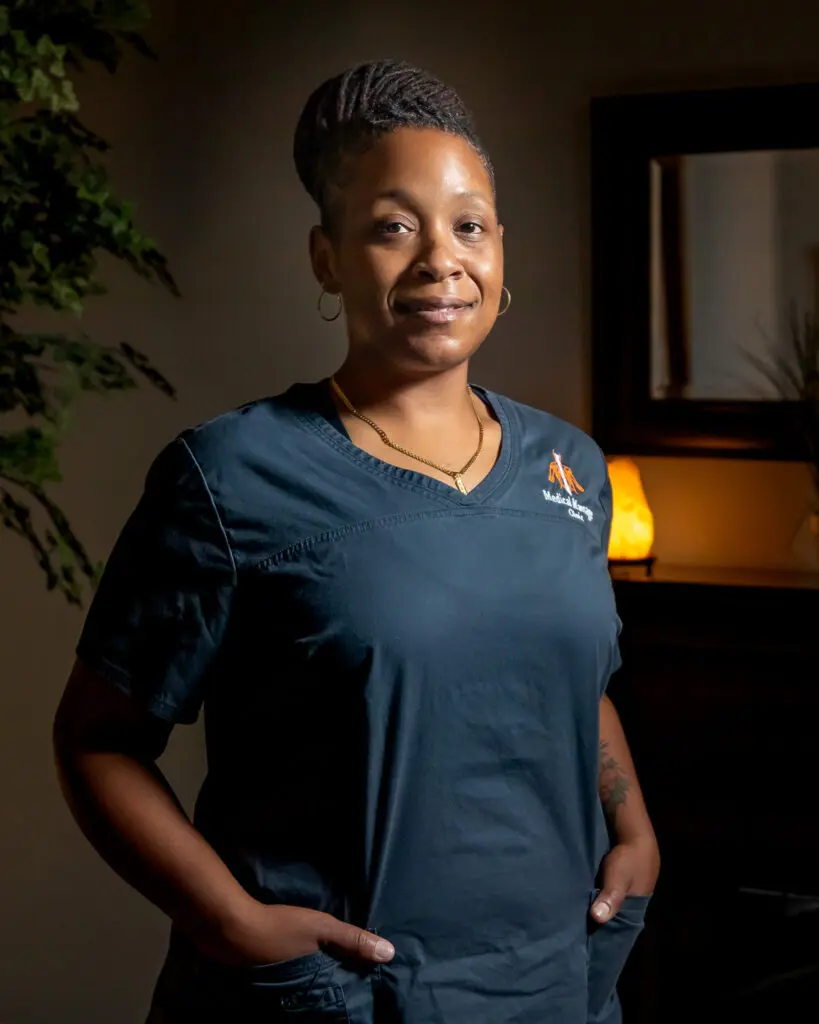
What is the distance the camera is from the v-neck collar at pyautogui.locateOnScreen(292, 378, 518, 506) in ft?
4.22

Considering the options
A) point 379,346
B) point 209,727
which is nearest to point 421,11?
point 379,346

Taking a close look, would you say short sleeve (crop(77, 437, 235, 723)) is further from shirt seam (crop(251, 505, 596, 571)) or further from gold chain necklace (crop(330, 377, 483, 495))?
gold chain necklace (crop(330, 377, 483, 495))

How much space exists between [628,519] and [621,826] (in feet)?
3.51

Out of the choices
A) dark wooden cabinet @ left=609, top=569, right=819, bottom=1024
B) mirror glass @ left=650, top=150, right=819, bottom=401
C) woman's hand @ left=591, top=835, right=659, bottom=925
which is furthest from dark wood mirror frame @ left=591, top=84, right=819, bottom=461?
woman's hand @ left=591, top=835, right=659, bottom=925

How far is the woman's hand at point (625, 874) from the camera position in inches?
53.8

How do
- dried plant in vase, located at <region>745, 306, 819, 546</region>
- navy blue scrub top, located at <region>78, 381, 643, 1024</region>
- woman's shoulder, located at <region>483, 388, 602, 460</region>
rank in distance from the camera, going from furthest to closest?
dried plant in vase, located at <region>745, 306, 819, 546</region> < woman's shoulder, located at <region>483, 388, 602, 460</region> < navy blue scrub top, located at <region>78, 381, 643, 1024</region>

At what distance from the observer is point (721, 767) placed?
235 cm

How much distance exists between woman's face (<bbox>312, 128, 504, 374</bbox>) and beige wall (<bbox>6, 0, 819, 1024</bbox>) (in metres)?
1.40

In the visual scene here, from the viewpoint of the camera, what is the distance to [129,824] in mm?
1279

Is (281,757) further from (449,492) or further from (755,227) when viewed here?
(755,227)

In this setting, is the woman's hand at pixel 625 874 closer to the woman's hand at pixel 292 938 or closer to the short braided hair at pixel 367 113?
the woman's hand at pixel 292 938

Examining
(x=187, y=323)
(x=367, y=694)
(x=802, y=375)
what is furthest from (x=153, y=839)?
(x=187, y=323)

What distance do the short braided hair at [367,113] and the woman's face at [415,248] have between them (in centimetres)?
1

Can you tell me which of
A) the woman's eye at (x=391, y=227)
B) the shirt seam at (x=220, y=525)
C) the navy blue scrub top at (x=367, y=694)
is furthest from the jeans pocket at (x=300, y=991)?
the woman's eye at (x=391, y=227)
